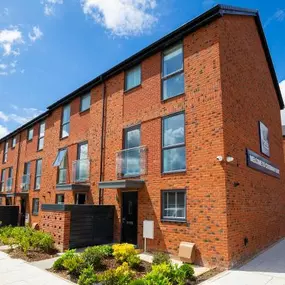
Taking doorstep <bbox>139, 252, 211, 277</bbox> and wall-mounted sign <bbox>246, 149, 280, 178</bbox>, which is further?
wall-mounted sign <bbox>246, 149, 280, 178</bbox>

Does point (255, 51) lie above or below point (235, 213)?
above

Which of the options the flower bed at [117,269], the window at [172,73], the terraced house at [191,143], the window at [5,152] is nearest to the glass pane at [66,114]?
the terraced house at [191,143]

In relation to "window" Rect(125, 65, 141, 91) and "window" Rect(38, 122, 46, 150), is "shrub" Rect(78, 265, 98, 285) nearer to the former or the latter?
"window" Rect(125, 65, 141, 91)

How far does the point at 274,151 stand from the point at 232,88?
622 centimetres

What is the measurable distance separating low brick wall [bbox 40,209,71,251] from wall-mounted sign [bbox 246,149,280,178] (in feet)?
23.8

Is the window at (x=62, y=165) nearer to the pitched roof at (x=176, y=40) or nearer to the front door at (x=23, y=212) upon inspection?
the pitched roof at (x=176, y=40)

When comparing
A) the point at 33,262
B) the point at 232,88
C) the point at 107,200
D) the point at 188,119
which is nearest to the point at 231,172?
the point at 188,119

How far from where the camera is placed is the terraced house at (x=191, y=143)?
29.1 ft

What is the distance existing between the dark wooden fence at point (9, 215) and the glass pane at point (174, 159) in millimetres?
14042

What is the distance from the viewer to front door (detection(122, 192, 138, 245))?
439 inches

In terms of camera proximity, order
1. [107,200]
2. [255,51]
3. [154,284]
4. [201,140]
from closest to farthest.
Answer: [154,284] < [201,140] < [107,200] < [255,51]

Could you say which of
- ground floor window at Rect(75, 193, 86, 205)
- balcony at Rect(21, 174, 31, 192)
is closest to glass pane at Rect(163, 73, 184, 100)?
ground floor window at Rect(75, 193, 86, 205)

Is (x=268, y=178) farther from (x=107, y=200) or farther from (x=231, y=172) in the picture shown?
(x=107, y=200)

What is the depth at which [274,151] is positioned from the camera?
1438 centimetres
